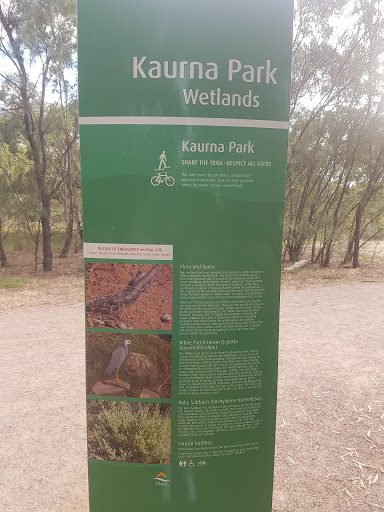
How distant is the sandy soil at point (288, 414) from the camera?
271 cm

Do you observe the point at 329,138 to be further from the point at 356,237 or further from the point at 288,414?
the point at 288,414

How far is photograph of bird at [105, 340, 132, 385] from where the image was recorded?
182 cm

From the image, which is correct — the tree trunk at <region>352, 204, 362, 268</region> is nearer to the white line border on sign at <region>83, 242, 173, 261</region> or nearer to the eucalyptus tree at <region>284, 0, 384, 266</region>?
the eucalyptus tree at <region>284, 0, 384, 266</region>

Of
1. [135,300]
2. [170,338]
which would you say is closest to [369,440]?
[170,338]

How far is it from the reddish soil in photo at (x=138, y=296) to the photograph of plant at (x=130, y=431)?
404mm

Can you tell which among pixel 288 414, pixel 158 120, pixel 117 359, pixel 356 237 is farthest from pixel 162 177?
pixel 356 237

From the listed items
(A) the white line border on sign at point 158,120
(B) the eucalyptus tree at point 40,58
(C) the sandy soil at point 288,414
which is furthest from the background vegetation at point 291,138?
(A) the white line border on sign at point 158,120

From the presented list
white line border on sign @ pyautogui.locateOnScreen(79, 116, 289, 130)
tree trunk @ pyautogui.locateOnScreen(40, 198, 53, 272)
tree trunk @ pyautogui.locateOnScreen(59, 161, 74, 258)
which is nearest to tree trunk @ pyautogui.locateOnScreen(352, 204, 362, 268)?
tree trunk @ pyautogui.locateOnScreen(59, 161, 74, 258)

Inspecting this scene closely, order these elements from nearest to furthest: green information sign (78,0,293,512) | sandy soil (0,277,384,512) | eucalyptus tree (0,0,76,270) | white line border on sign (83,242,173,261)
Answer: green information sign (78,0,293,512) → white line border on sign (83,242,173,261) → sandy soil (0,277,384,512) → eucalyptus tree (0,0,76,270)

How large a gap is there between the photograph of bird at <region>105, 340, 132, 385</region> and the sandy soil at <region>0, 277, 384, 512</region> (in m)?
1.37

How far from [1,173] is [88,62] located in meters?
8.66

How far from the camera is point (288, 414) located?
146 inches

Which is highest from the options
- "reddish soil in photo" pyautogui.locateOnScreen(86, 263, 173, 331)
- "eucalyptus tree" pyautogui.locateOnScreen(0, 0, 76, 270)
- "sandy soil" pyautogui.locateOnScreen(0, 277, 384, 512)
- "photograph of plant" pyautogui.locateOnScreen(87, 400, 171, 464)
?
"eucalyptus tree" pyautogui.locateOnScreen(0, 0, 76, 270)

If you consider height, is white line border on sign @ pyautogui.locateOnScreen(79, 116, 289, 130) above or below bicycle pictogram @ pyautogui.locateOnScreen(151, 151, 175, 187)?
above
